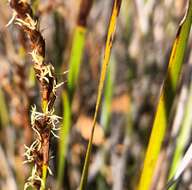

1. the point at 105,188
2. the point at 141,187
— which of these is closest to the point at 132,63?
the point at 105,188

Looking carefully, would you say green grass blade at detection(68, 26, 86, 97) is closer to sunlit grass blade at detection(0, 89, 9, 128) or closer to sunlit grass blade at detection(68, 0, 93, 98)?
sunlit grass blade at detection(68, 0, 93, 98)

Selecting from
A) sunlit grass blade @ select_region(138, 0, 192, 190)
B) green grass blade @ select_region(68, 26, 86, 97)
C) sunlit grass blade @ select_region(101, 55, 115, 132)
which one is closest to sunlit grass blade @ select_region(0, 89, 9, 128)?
sunlit grass blade @ select_region(101, 55, 115, 132)

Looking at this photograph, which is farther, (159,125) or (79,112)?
(79,112)

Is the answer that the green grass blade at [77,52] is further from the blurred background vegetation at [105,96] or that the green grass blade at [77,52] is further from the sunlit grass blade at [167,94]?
the sunlit grass blade at [167,94]

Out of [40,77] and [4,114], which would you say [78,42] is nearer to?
[40,77]

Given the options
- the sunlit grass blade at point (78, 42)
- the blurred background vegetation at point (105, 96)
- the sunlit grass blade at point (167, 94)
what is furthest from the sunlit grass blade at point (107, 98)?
the sunlit grass blade at point (167, 94)

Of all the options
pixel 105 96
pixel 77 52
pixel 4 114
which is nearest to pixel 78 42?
pixel 77 52

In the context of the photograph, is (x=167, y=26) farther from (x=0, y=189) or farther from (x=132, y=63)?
(x=0, y=189)
